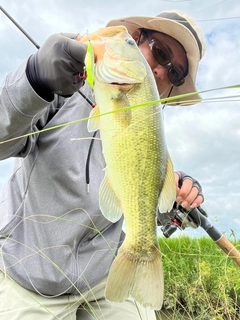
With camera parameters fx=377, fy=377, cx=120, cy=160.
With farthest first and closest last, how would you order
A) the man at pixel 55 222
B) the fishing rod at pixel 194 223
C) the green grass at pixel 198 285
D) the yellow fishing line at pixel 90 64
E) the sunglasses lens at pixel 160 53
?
the green grass at pixel 198 285
the sunglasses lens at pixel 160 53
the fishing rod at pixel 194 223
the man at pixel 55 222
the yellow fishing line at pixel 90 64

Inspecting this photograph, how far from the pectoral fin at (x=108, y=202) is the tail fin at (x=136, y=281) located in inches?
6.8

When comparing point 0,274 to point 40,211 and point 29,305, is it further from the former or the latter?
point 40,211

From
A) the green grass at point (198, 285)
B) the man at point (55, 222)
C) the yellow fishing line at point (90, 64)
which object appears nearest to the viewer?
the yellow fishing line at point (90, 64)

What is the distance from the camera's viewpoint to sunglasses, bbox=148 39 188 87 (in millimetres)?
2865

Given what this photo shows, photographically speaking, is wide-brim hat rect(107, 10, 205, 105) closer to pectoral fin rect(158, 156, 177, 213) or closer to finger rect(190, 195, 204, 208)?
finger rect(190, 195, 204, 208)

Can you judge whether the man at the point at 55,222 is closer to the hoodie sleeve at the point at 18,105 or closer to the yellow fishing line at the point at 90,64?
the hoodie sleeve at the point at 18,105

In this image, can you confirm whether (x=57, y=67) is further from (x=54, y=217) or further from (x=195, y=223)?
(x=195, y=223)

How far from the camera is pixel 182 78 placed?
309 centimetres

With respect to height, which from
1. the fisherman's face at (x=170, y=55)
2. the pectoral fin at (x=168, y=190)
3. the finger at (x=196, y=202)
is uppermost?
the pectoral fin at (x=168, y=190)

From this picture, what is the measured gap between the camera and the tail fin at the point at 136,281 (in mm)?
1488

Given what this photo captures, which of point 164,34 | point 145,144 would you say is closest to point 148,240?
point 145,144

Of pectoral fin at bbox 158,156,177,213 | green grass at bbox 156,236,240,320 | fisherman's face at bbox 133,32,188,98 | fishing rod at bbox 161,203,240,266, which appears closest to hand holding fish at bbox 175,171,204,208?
fishing rod at bbox 161,203,240,266

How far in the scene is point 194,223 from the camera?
2.85 metres

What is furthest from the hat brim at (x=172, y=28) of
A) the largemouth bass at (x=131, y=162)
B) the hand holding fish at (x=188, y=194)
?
the largemouth bass at (x=131, y=162)
